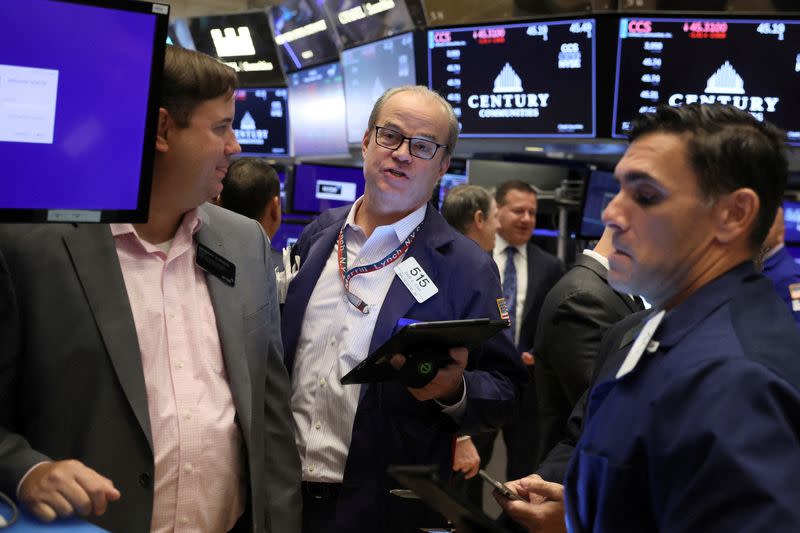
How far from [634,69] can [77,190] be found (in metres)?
3.89

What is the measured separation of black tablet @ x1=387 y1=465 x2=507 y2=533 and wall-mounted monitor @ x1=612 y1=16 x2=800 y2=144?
371 centimetres

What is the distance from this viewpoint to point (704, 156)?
159 centimetres

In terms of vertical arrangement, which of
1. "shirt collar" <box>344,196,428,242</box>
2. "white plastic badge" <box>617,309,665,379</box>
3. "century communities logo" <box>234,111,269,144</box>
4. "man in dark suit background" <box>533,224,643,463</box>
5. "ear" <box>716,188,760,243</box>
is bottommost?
"man in dark suit background" <box>533,224,643,463</box>

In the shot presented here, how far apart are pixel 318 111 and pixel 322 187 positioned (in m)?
0.69

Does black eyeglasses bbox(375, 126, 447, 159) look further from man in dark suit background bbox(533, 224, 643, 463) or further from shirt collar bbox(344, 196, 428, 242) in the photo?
man in dark suit background bbox(533, 224, 643, 463)

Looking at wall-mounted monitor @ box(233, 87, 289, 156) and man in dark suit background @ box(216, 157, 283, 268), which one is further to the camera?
wall-mounted monitor @ box(233, 87, 289, 156)

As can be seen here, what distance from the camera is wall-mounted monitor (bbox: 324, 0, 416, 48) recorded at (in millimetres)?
5512

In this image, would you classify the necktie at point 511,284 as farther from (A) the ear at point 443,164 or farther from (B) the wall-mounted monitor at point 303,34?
(A) the ear at point 443,164

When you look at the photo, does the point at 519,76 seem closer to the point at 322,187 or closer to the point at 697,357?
the point at 322,187

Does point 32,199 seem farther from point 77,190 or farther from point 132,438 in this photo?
point 132,438

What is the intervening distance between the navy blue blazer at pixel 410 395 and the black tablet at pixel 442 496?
0.99 meters

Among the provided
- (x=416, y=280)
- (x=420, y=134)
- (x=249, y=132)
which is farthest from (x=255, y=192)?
(x=249, y=132)

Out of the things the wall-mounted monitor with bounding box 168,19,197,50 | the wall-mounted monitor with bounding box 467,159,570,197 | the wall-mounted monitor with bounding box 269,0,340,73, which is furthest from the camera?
the wall-mounted monitor with bounding box 168,19,197,50

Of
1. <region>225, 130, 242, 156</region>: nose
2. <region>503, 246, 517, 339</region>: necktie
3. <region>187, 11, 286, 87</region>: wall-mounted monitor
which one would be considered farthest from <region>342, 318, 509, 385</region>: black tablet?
<region>187, 11, 286, 87</region>: wall-mounted monitor
